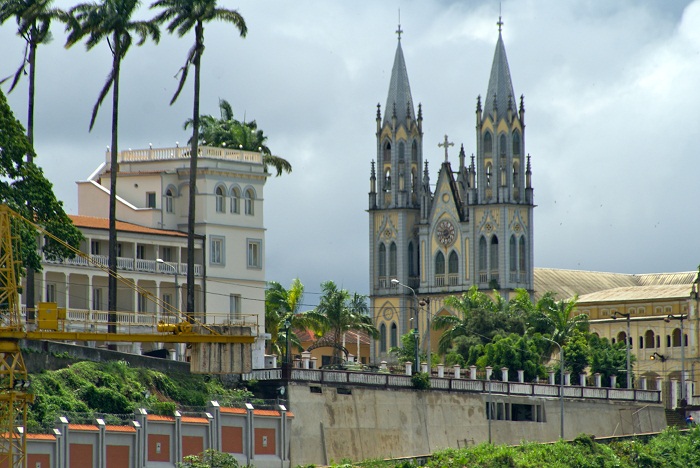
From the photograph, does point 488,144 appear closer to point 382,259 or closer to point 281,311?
point 382,259

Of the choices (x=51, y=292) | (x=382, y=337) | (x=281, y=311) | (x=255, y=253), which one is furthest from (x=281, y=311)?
(x=382, y=337)

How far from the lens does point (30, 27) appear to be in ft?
274

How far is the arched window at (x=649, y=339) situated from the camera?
464ft

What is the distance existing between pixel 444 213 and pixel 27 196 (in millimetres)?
84291

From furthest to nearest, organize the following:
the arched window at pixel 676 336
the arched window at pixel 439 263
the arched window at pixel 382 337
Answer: the arched window at pixel 439 263, the arched window at pixel 382 337, the arched window at pixel 676 336

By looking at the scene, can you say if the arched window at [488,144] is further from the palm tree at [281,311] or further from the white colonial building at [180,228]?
the white colonial building at [180,228]

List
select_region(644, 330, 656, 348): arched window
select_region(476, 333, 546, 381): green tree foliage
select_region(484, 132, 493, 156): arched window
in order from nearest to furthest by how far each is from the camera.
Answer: select_region(476, 333, 546, 381): green tree foliage
select_region(644, 330, 656, 348): arched window
select_region(484, 132, 493, 156): arched window

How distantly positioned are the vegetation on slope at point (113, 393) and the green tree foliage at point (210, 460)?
112 inches

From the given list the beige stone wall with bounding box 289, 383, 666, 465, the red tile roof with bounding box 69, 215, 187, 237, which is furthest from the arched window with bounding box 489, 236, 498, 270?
the red tile roof with bounding box 69, 215, 187, 237

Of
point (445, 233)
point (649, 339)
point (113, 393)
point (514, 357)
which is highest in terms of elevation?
point (445, 233)

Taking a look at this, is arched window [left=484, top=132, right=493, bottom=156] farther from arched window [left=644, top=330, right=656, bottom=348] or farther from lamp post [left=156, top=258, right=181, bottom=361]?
lamp post [left=156, top=258, right=181, bottom=361]

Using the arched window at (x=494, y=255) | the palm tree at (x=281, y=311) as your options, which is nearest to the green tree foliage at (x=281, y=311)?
the palm tree at (x=281, y=311)

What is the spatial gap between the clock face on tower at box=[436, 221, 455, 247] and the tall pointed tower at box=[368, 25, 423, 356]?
3.53 m

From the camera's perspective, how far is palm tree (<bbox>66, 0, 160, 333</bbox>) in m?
85.4
